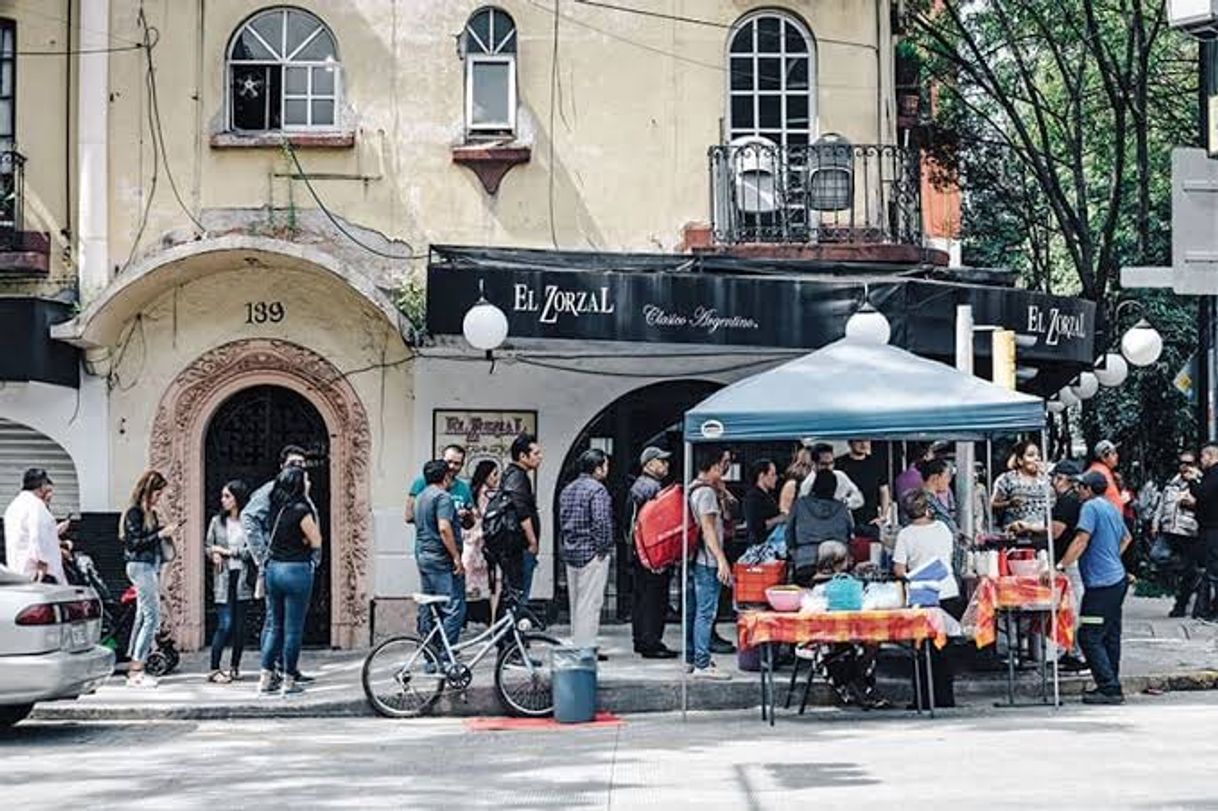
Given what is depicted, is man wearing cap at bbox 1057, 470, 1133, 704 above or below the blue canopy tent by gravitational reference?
below

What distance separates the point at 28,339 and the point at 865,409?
324 inches

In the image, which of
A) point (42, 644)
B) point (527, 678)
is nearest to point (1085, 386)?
point (527, 678)

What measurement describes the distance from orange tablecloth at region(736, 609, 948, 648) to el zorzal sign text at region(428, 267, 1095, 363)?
446 cm

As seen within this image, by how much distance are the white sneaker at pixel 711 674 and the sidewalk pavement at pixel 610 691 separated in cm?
9

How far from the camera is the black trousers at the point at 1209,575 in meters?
20.8

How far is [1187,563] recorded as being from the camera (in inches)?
866

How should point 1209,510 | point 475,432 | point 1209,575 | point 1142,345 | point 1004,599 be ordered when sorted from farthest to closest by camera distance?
1. point 1209,575
2. point 1209,510
3. point 1142,345
4. point 475,432
5. point 1004,599

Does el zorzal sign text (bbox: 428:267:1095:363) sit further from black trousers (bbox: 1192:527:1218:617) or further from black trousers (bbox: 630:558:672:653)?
black trousers (bbox: 1192:527:1218:617)

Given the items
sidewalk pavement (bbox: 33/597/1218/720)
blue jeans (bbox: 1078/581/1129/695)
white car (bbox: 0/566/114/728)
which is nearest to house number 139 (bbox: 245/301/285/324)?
sidewalk pavement (bbox: 33/597/1218/720)

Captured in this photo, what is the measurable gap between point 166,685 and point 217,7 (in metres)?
7.00

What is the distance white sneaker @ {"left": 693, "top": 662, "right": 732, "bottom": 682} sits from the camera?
15969mm

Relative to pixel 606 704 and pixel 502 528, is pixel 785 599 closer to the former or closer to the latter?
pixel 606 704

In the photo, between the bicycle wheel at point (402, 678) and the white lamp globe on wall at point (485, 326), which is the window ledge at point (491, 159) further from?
the bicycle wheel at point (402, 678)

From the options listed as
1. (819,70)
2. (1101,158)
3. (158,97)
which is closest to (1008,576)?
(819,70)
